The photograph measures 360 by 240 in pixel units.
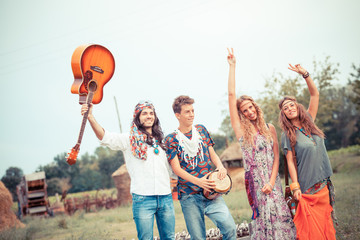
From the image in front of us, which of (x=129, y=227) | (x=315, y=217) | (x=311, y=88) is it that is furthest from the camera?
(x=129, y=227)

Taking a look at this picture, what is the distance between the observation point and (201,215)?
341cm

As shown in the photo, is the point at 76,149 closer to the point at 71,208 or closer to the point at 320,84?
the point at 71,208

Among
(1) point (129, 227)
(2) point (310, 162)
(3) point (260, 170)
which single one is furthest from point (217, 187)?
(1) point (129, 227)

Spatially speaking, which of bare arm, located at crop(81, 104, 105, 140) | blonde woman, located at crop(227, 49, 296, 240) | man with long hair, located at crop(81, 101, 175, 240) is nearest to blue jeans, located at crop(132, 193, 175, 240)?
man with long hair, located at crop(81, 101, 175, 240)

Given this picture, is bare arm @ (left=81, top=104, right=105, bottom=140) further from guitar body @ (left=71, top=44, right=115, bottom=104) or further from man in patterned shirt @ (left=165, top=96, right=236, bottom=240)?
man in patterned shirt @ (left=165, top=96, right=236, bottom=240)

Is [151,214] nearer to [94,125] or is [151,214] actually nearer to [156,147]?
[156,147]

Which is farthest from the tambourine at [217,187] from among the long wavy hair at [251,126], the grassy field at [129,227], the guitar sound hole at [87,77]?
the grassy field at [129,227]

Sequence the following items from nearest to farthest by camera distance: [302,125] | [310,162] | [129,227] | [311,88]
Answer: [310,162]
[302,125]
[311,88]
[129,227]

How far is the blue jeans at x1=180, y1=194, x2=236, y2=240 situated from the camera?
3309 millimetres

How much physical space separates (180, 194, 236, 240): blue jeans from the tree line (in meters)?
18.8

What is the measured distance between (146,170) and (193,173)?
1.71 ft

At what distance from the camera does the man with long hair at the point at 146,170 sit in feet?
10.6

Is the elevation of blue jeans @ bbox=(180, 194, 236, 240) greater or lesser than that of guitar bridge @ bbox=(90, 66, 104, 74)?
lesser

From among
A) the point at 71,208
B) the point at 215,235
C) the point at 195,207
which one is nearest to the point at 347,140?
the point at 71,208
